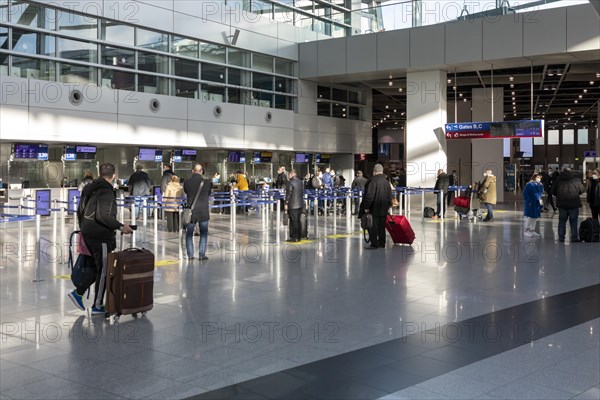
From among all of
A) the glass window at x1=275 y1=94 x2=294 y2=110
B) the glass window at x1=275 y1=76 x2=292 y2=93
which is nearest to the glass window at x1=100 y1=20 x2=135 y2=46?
the glass window at x1=275 y1=76 x2=292 y2=93

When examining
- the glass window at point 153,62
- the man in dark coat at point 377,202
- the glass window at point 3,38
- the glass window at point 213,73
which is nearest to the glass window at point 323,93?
the glass window at point 213,73

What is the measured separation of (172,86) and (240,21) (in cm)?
455

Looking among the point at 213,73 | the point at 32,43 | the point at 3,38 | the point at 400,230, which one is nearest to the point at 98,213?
the point at 400,230

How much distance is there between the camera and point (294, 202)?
14.6 m

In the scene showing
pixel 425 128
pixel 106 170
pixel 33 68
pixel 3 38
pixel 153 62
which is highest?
pixel 153 62

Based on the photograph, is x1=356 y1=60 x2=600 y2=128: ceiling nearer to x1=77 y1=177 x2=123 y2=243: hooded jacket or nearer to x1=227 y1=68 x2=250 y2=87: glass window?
x1=227 y1=68 x2=250 y2=87: glass window

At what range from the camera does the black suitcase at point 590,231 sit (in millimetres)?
14656

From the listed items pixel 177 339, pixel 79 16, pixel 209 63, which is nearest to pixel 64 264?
pixel 177 339

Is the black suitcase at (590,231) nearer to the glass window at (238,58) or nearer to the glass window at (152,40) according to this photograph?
the glass window at (152,40)

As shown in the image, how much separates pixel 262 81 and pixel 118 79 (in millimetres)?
7556

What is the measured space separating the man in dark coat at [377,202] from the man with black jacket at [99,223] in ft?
22.4

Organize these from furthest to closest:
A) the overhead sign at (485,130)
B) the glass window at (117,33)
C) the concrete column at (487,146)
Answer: the concrete column at (487,146) → the overhead sign at (485,130) → the glass window at (117,33)

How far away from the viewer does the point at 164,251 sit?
13141 millimetres

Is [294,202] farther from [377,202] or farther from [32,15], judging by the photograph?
[32,15]
